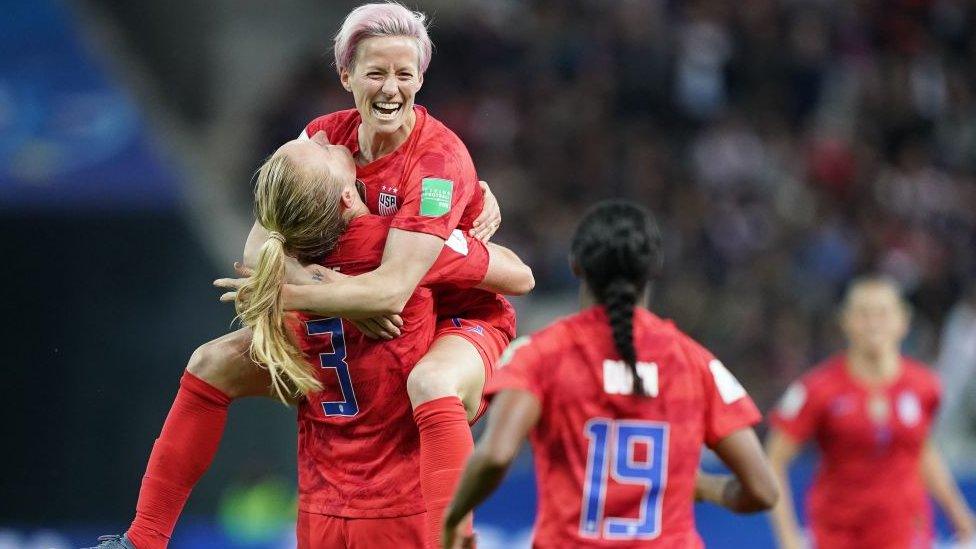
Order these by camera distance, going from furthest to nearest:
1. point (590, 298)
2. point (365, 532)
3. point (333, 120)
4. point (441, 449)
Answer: point (333, 120), point (365, 532), point (441, 449), point (590, 298)

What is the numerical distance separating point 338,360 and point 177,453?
0.58 metres

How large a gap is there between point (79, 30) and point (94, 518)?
10.7 ft

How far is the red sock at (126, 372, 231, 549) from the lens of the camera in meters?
4.30

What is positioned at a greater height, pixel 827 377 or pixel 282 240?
pixel 827 377

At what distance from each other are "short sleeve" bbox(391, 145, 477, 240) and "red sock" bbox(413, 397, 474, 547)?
19.7 inches

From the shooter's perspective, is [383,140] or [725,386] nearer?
[725,386]

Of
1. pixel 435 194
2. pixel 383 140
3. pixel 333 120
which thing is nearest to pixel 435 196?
pixel 435 194

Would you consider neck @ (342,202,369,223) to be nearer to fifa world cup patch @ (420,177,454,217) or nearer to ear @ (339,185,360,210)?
ear @ (339,185,360,210)

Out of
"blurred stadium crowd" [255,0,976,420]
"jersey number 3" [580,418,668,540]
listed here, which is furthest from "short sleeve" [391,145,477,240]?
"blurred stadium crowd" [255,0,976,420]

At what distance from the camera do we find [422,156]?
4211mm

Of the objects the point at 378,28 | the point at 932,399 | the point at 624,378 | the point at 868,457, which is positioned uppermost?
the point at 378,28

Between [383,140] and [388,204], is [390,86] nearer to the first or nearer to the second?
[383,140]

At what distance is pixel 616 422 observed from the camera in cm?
345

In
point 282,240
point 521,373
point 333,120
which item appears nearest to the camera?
point 521,373
